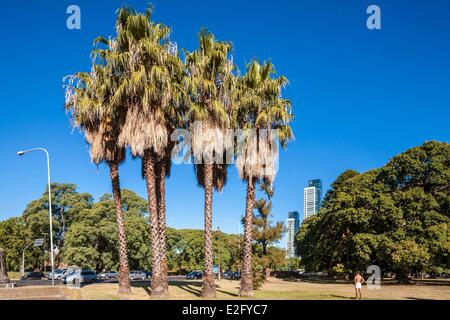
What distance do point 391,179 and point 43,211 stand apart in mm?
50307

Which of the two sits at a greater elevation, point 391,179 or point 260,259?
point 391,179

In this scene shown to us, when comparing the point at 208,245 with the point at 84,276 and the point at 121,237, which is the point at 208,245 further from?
the point at 84,276

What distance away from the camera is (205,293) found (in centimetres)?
2495

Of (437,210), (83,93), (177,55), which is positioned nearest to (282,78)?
(177,55)

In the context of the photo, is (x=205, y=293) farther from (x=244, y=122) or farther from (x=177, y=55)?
(x=177, y=55)

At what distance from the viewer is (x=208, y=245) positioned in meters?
25.4

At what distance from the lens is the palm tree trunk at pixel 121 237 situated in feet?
87.5

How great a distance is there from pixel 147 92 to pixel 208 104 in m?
3.86

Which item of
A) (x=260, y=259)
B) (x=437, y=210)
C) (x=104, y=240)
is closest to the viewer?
(x=437, y=210)

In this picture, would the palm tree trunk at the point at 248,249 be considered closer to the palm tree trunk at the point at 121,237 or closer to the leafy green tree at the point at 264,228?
the palm tree trunk at the point at 121,237

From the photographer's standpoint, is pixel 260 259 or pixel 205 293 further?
pixel 260 259

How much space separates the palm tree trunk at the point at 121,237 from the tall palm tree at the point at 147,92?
314cm

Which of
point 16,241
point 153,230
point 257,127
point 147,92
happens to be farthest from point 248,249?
point 16,241
